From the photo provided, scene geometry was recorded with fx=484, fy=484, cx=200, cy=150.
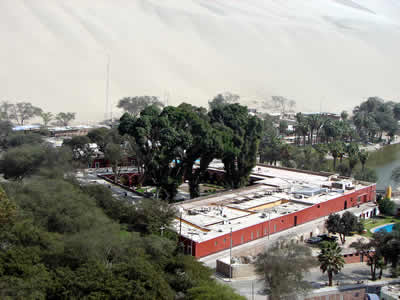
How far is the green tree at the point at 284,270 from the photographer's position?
916 inches

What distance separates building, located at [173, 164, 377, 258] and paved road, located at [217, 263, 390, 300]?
3.72m

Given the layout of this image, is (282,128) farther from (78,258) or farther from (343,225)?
(78,258)

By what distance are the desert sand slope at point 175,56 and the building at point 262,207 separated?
60325mm

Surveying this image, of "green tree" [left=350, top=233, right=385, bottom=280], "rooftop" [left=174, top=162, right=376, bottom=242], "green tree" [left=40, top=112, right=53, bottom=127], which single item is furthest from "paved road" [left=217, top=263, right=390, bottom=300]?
"green tree" [left=40, top=112, right=53, bottom=127]

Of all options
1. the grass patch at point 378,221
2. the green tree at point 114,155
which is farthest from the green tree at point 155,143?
the grass patch at point 378,221

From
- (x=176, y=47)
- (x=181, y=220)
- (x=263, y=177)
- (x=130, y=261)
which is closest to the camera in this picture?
(x=130, y=261)

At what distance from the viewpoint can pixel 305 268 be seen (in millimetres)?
23719

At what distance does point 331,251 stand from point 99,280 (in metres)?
13.9

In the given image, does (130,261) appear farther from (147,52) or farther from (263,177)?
(147,52)

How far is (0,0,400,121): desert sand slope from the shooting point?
11000cm

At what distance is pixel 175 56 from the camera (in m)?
148

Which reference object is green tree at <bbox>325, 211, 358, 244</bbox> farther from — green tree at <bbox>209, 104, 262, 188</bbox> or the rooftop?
green tree at <bbox>209, 104, 262, 188</bbox>

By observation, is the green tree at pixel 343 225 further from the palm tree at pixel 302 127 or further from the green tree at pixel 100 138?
the palm tree at pixel 302 127

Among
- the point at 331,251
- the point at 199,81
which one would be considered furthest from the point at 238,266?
the point at 199,81
